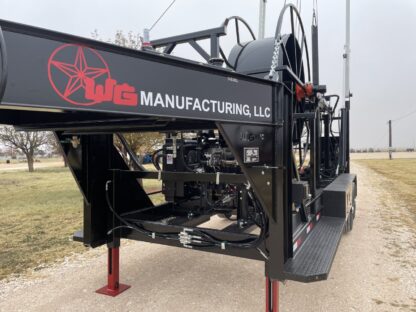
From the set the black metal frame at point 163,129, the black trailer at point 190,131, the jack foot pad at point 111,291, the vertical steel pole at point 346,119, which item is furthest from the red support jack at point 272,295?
the vertical steel pole at point 346,119

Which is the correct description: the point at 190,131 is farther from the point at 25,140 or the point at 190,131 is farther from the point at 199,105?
the point at 25,140

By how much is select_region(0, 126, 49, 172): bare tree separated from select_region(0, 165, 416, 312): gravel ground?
23016 mm

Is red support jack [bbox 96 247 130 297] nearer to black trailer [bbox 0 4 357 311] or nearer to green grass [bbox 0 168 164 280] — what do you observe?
black trailer [bbox 0 4 357 311]

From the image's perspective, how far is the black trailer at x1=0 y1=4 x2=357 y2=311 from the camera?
4.69 feet

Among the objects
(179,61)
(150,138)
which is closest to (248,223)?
(179,61)

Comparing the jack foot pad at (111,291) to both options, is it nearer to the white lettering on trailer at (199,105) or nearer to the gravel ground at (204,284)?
the gravel ground at (204,284)

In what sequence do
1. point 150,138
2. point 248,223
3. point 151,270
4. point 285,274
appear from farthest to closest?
point 150,138 → point 151,270 → point 248,223 → point 285,274

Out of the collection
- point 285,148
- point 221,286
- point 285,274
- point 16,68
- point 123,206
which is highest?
point 16,68

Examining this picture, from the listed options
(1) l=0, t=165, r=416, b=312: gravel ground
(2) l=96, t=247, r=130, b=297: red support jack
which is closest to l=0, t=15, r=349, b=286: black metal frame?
(2) l=96, t=247, r=130, b=297: red support jack

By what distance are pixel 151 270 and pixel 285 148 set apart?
8.25 feet

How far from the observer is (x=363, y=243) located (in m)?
5.50

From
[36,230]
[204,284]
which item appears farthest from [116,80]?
[36,230]

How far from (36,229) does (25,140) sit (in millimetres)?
22961

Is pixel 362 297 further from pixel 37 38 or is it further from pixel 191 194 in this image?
pixel 37 38
